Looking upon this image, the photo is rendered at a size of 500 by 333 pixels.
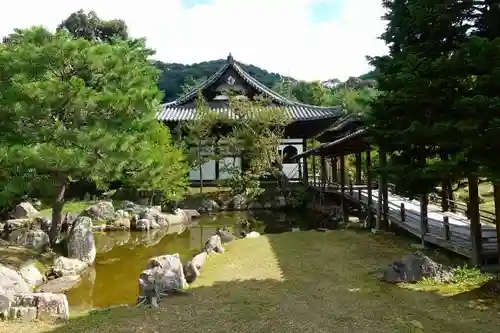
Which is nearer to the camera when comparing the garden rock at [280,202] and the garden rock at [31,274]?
the garden rock at [31,274]

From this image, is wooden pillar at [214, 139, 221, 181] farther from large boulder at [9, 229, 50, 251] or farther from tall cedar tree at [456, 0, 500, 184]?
tall cedar tree at [456, 0, 500, 184]

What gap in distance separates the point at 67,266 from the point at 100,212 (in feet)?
28.7

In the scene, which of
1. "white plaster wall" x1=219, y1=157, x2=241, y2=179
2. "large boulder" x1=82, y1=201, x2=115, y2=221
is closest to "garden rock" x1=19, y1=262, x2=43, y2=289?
"large boulder" x1=82, y1=201, x2=115, y2=221

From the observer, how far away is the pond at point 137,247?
9.63 metres

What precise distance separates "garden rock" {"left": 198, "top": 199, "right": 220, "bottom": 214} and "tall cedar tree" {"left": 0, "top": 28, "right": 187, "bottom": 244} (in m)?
11.5

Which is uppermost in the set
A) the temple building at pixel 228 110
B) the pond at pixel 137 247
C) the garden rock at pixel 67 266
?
the temple building at pixel 228 110

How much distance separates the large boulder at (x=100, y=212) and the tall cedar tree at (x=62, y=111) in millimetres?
7143

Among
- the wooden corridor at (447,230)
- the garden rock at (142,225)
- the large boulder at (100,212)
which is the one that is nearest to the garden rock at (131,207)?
the large boulder at (100,212)

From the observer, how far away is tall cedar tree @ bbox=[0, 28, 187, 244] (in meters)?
10.2

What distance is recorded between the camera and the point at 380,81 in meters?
8.02

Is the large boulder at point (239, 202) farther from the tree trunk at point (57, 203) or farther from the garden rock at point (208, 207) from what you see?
the tree trunk at point (57, 203)

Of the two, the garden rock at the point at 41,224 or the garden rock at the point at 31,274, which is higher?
the garden rock at the point at 41,224

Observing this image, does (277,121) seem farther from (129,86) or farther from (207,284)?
(207,284)

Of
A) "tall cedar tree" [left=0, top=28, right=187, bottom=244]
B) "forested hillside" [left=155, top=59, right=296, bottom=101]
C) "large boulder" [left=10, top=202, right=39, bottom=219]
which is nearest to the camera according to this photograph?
"tall cedar tree" [left=0, top=28, right=187, bottom=244]
